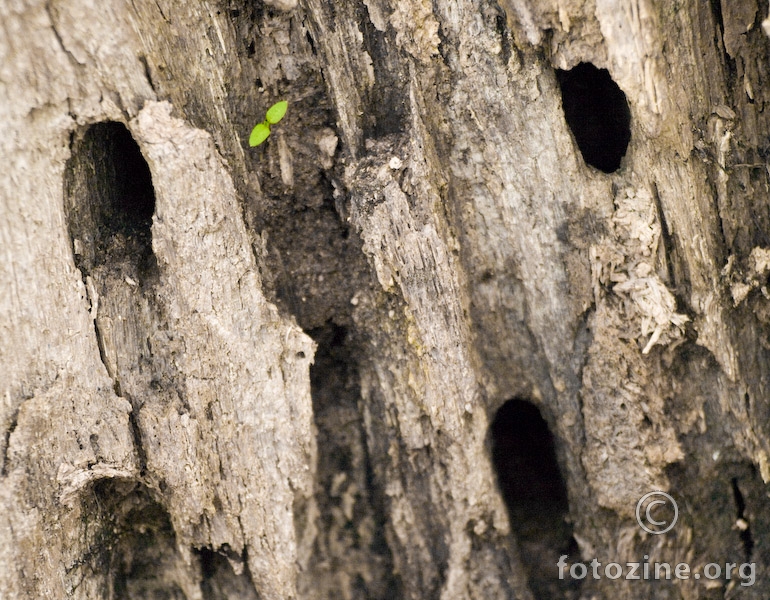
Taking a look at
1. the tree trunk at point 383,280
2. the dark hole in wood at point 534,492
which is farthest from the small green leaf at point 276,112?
the dark hole in wood at point 534,492

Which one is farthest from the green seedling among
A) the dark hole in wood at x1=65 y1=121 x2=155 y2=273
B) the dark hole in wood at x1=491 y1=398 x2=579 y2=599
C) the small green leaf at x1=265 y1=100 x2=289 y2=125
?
the dark hole in wood at x1=491 y1=398 x2=579 y2=599

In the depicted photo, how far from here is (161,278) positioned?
248 cm

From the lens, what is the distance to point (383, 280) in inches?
102

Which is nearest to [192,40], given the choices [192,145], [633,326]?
[192,145]

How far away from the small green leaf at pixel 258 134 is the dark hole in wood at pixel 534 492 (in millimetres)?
1579

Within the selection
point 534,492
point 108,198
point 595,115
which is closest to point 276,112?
point 108,198

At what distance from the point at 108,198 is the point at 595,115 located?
193 cm

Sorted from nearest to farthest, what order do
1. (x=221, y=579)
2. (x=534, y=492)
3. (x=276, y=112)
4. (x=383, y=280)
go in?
(x=276, y=112) < (x=383, y=280) < (x=221, y=579) < (x=534, y=492)

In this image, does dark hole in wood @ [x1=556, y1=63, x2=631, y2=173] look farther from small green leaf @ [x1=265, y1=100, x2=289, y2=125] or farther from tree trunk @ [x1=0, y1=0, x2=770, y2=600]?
small green leaf @ [x1=265, y1=100, x2=289, y2=125]

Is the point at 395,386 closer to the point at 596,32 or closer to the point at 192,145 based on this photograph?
the point at 192,145

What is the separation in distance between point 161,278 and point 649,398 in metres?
1.97

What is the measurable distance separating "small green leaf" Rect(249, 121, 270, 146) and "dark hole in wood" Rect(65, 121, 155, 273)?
465mm

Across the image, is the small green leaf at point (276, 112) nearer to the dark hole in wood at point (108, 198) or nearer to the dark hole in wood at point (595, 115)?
the dark hole in wood at point (108, 198)

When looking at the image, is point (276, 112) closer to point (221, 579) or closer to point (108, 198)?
point (108, 198)
